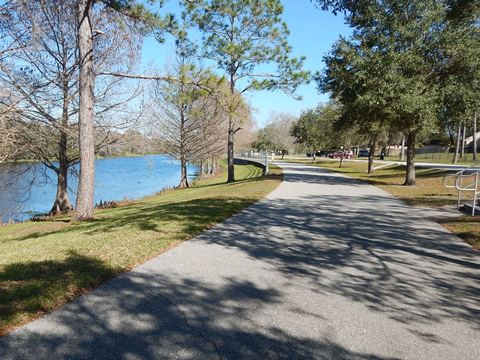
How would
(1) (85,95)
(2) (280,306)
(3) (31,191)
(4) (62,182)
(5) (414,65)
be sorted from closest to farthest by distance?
1. (2) (280,306)
2. (1) (85,95)
3. (5) (414,65)
4. (4) (62,182)
5. (3) (31,191)

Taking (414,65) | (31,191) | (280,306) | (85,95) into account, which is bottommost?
(31,191)

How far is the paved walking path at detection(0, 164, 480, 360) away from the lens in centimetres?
299

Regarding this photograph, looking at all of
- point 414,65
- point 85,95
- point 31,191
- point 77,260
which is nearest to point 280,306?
point 77,260

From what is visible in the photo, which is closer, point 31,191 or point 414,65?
point 414,65

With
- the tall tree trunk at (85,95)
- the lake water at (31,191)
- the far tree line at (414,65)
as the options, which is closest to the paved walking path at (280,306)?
the tall tree trunk at (85,95)

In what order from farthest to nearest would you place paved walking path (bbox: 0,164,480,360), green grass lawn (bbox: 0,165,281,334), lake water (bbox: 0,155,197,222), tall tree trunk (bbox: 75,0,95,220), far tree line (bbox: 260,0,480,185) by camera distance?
1. lake water (bbox: 0,155,197,222)
2. far tree line (bbox: 260,0,480,185)
3. tall tree trunk (bbox: 75,0,95,220)
4. green grass lawn (bbox: 0,165,281,334)
5. paved walking path (bbox: 0,164,480,360)

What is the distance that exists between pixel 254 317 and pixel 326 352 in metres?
0.81

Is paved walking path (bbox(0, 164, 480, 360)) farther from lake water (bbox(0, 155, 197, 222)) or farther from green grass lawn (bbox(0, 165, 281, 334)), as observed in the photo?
lake water (bbox(0, 155, 197, 222))

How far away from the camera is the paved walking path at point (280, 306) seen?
9.81ft

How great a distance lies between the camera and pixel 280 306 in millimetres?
3789

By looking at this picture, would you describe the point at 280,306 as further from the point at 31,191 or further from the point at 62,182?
the point at 31,191

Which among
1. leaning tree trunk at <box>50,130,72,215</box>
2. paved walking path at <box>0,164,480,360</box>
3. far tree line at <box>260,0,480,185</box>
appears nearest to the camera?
paved walking path at <box>0,164,480,360</box>

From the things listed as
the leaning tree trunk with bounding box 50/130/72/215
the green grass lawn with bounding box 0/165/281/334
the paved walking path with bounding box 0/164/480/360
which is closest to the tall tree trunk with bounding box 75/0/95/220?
the green grass lawn with bounding box 0/165/281/334

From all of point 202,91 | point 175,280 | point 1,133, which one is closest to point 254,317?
point 175,280
